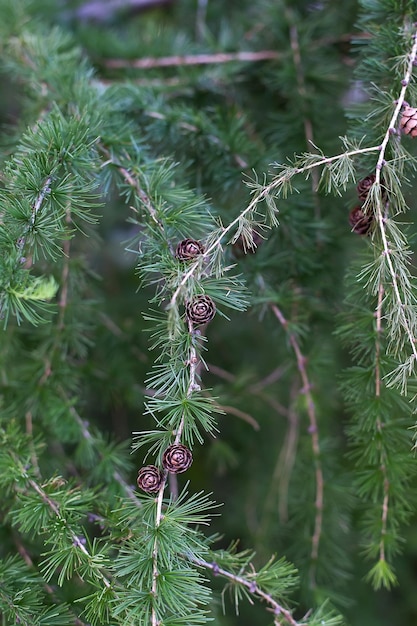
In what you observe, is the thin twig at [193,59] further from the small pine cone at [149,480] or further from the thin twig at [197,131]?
the small pine cone at [149,480]

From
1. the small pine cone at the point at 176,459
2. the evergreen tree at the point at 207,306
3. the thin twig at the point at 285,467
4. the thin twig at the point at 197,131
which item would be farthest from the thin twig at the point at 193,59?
the small pine cone at the point at 176,459

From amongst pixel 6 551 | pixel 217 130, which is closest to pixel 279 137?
pixel 217 130

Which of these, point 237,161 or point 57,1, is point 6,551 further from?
point 57,1

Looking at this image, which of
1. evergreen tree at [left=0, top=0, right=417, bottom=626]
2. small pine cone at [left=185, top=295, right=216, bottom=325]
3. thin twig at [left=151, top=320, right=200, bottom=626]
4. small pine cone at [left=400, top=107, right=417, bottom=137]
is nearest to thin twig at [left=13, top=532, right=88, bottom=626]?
evergreen tree at [left=0, top=0, right=417, bottom=626]

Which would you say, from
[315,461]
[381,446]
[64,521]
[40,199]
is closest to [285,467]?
[315,461]

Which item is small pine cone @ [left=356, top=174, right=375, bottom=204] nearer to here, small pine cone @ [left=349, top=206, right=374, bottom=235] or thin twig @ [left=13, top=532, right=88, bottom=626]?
small pine cone @ [left=349, top=206, right=374, bottom=235]

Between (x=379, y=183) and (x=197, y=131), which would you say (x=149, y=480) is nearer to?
(x=379, y=183)
